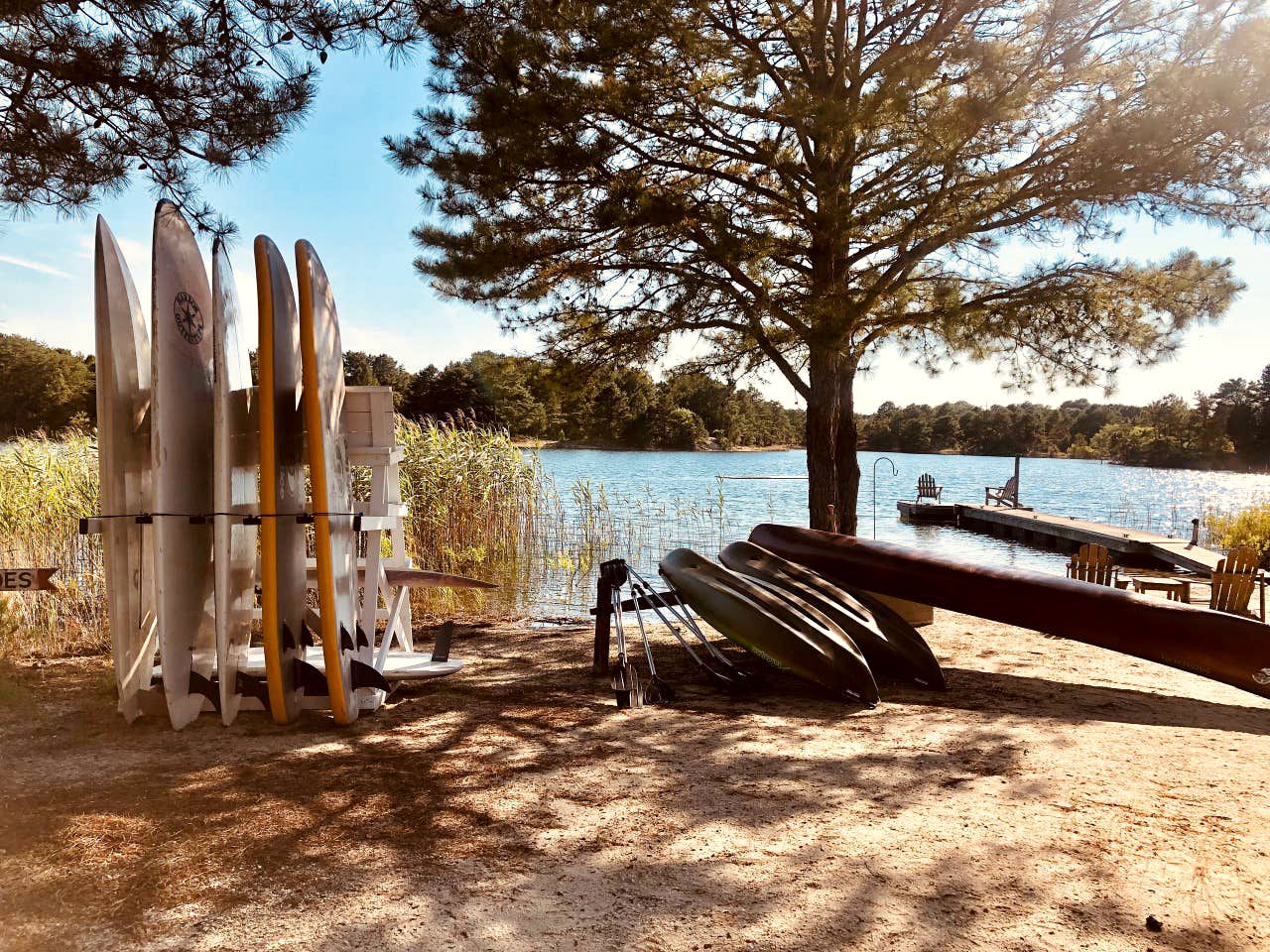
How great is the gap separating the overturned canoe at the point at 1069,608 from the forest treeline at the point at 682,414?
2543mm

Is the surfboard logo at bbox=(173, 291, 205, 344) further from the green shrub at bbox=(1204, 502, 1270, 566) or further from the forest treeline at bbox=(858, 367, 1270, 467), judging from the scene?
the forest treeline at bbox=(858, 367, 1270, 467)

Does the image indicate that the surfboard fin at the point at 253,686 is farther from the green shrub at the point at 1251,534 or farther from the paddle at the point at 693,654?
the green shrub at the point at 1251,534

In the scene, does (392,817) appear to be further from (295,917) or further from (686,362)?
(686,362)

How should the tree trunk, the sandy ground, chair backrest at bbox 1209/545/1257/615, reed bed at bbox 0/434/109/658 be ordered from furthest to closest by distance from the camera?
1. the tree trunk
2. chair backrest at bbox 1209/545/1257/615
3. reed bed at bbox 0/434/109/658
4. the sandy ground

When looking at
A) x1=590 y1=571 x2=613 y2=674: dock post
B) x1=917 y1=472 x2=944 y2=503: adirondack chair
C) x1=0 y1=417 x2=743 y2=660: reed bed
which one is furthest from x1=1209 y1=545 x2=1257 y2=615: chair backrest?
x1=917 y1=472 x2=944 y2=503: adirondack chair

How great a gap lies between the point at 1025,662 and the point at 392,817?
13.5ft

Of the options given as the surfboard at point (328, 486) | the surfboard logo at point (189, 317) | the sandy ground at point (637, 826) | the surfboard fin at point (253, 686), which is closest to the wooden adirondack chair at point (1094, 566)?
the sandy ground at point (637, 826)

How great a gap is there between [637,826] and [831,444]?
196 inches

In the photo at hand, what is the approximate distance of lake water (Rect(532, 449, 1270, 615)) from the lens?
32.9 feet

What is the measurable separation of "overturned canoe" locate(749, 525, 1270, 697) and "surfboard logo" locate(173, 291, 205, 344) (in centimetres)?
410

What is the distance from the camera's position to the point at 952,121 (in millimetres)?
5543

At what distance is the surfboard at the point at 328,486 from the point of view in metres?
3.57

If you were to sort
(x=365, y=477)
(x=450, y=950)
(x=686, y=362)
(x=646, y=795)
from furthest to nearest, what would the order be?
(x=365, y=477) < (x=686, y=362) < (x=646, y=795) < (x=450, y=950)

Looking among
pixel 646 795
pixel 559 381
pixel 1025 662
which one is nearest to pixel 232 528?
pixel 646 795
